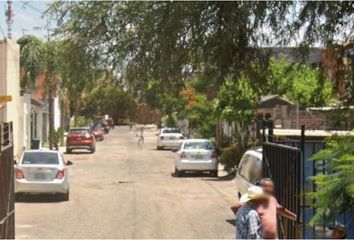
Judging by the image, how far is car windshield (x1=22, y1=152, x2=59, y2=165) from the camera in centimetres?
1972

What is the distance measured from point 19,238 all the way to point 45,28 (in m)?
5.61

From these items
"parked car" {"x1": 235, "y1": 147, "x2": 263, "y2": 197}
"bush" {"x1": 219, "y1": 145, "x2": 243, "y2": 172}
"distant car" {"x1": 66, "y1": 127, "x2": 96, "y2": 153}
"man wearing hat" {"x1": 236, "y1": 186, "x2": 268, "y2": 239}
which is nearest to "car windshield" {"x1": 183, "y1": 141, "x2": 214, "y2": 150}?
"bush" {"x1": 219, "y1": 145, "x2": 243, "y2": 172}

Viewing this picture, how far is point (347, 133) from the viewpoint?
8.52m

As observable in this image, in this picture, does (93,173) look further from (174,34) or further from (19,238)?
(174,34)

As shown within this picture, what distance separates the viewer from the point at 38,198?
19797mm

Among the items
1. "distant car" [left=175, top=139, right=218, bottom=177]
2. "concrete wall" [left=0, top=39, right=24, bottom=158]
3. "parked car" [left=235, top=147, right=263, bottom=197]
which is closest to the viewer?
"parked car" [left=235, top=147, right=263, bottom=197]

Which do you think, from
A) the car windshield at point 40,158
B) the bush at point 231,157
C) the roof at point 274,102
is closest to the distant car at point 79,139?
the roof at point 274,102

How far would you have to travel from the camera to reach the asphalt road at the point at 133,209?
1374 centimetres

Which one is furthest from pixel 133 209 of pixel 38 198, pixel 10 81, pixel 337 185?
pixel 10 81

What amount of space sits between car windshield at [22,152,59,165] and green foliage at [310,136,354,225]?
12.9 m

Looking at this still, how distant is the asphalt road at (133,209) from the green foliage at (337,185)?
5721mm

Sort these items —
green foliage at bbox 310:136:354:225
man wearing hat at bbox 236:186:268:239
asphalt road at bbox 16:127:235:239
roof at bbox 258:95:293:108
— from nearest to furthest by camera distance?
1. green foliage at bbox 310:136:354:225
2. man wearing hat at bbox 236:186:268:239
3. asphalt road at bbox 16:127:235:239
4. roof at bbox 258:95:293:108

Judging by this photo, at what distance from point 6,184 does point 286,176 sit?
3837 mm

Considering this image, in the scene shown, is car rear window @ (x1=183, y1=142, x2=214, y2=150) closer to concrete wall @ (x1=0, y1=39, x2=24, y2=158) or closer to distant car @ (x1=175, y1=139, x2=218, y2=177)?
distant car @ (x1=175, y1=139, x2=218, y2=177)
